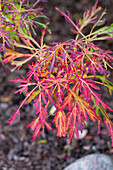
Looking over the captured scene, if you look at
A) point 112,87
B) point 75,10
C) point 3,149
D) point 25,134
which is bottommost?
point 3,149

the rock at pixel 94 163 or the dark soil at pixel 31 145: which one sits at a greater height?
the dark soil at pixel 31 145

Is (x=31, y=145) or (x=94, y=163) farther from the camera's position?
(x=31, y=145)

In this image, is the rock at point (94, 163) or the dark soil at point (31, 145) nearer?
the rock at point (94, 163)

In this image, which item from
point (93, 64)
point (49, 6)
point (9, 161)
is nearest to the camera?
point (93, 64)

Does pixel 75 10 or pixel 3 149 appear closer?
pixel 3 149

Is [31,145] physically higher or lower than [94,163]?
higher

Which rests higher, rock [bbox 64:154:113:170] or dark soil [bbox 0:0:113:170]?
dark soil [bbox 0:0:113:170]

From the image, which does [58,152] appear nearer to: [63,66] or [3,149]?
[3,149]

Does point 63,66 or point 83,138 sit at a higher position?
point 63,66

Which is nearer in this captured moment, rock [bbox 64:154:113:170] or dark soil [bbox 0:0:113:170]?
rock [bbox 64:154:113:170]

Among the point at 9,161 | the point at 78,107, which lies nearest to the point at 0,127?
the point at 9,161

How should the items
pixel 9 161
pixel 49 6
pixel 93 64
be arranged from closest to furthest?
pixel 93 64 → pixel 9 161 → pixel 49 6
